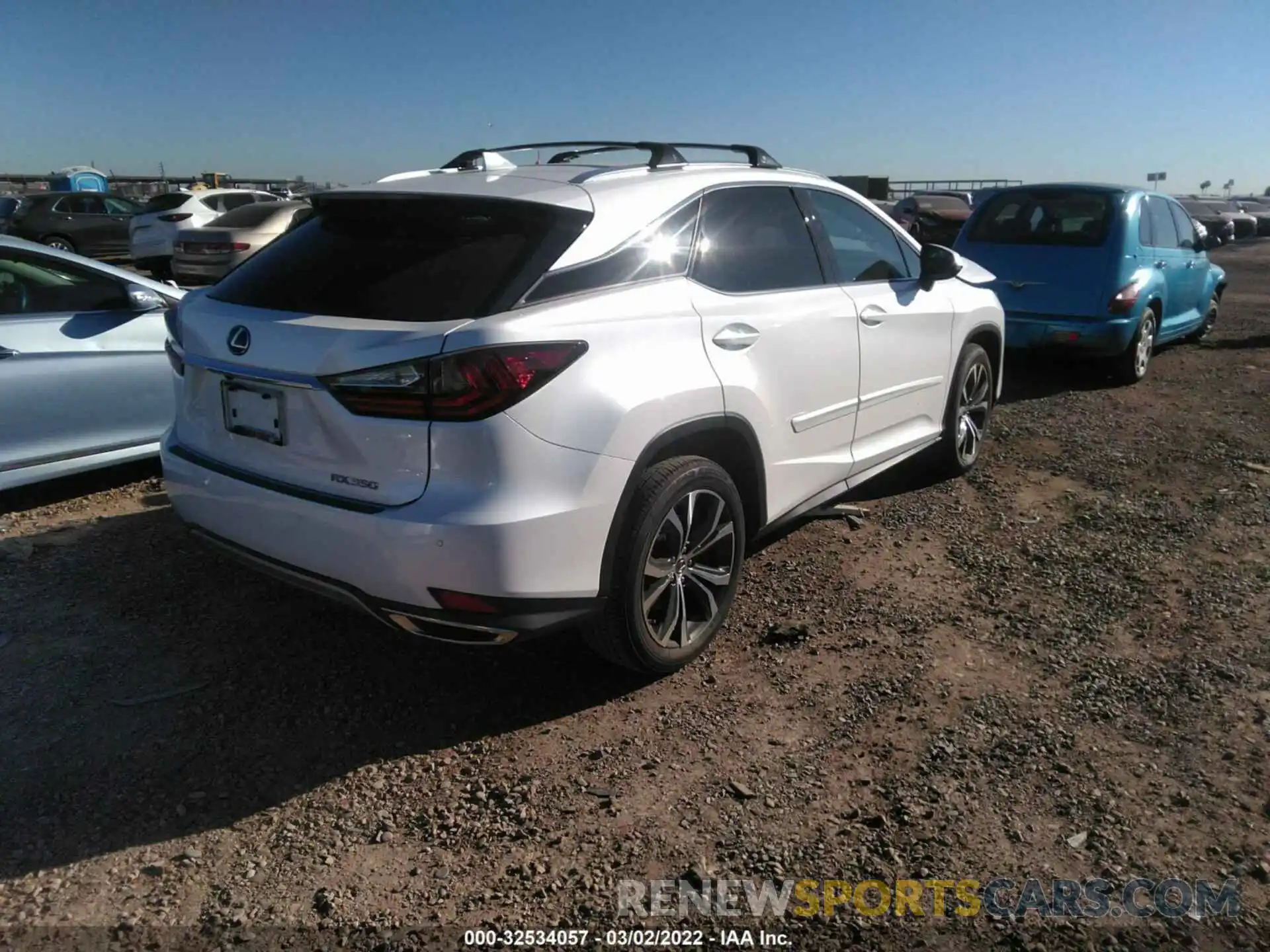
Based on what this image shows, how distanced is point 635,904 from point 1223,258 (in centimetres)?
3147

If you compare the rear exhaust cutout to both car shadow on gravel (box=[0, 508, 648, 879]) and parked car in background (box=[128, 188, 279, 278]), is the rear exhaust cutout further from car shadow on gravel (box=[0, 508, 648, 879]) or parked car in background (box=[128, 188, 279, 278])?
parked car in background (box=[128, 188, 279, 278])

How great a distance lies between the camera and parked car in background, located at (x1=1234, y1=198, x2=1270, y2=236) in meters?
35.4

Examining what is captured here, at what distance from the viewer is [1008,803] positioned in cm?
279

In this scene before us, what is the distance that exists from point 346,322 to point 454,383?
17.7 inches

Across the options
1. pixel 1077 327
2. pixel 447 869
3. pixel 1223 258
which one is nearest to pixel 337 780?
pixel 447 869

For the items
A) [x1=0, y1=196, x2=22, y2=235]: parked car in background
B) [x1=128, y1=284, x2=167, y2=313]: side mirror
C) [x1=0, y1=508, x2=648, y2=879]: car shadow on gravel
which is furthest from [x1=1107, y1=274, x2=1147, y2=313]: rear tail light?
[x1=0, y1=196, x2=22, y2=235]: parked car in background

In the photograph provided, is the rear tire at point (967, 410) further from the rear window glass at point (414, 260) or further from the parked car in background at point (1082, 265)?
the rear window glass at point (414, 260)

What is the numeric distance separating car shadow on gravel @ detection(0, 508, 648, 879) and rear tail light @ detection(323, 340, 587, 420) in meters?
1.11

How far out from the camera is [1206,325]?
35.7ft

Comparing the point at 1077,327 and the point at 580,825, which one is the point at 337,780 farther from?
the point at 1077,327

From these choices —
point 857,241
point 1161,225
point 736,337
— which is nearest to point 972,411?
point 857,241

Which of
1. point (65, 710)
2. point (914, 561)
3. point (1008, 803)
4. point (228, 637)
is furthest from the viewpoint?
point (914, 561)

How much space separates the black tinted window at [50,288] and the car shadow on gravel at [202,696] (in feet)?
5.10

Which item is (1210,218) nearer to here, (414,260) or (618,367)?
(618,367)
